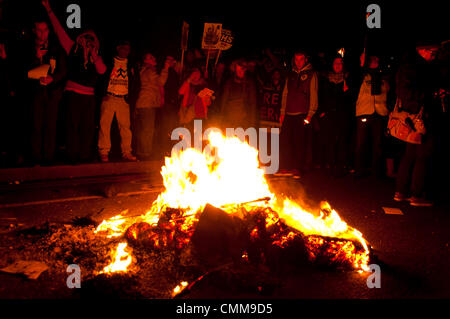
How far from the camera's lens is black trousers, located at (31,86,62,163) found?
323 inches

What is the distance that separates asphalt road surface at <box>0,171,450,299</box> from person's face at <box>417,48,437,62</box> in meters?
2.78

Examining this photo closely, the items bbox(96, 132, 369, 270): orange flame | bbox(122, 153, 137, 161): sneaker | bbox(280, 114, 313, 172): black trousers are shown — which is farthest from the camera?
bbox(280, 114, 313, 172): black trousers

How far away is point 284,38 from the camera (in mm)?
14492

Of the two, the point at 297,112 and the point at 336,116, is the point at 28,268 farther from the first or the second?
the point at 336,116

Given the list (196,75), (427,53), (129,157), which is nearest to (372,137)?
(427,53)

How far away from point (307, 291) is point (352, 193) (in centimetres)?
468

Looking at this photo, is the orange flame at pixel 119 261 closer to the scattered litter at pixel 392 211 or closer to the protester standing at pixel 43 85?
the scattered litter at pixel 392 211

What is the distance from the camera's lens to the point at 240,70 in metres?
9.70

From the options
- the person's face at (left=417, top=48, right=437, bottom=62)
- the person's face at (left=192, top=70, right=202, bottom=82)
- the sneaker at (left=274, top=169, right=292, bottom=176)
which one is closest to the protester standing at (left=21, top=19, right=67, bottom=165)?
the person's face at (left=192, top=70, right=202, bottom=82)

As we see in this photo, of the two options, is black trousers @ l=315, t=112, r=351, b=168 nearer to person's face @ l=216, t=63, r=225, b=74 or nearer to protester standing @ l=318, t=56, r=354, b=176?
protester standing @ l=318, t=56, r=354, b=176

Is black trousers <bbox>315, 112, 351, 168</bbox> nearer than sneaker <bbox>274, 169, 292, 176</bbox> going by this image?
No

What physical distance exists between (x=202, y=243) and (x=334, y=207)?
3401mm

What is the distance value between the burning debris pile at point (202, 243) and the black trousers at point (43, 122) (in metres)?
3.95

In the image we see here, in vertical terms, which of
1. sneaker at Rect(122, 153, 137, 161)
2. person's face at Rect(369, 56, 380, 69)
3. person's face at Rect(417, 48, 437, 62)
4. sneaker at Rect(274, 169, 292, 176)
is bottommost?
sneaker at Rect(274, 169, 292, 176)
